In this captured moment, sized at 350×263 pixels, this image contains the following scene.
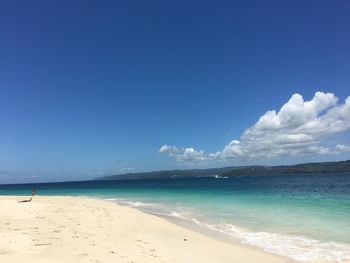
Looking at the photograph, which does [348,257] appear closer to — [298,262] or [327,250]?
[327,250]

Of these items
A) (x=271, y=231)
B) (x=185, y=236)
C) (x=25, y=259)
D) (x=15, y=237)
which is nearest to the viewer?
(x=25, y=259)

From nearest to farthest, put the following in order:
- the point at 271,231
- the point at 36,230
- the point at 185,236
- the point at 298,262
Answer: the point at 298,262
the point at 36,230
the point at 185,236
the point at 271,231

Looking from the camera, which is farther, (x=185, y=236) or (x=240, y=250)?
(x=185, y=236)

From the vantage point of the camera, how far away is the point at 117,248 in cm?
966

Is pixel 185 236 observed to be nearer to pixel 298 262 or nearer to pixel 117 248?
pixel 117 248

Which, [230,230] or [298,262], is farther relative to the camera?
[230,230]

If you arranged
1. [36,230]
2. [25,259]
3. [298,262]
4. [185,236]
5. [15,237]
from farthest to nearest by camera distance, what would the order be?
[185,236]
[36,230]
[15,237]
[298,262]
[25,259]

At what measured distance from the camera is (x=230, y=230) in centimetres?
1502

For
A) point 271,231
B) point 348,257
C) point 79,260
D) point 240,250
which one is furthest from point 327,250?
point 79,260

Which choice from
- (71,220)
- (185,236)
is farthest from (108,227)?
(185,236)

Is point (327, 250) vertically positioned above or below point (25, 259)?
below

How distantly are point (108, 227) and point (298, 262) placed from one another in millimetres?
7682

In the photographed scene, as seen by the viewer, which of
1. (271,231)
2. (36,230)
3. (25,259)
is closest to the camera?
(25,259)

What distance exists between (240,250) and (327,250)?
2.92m
